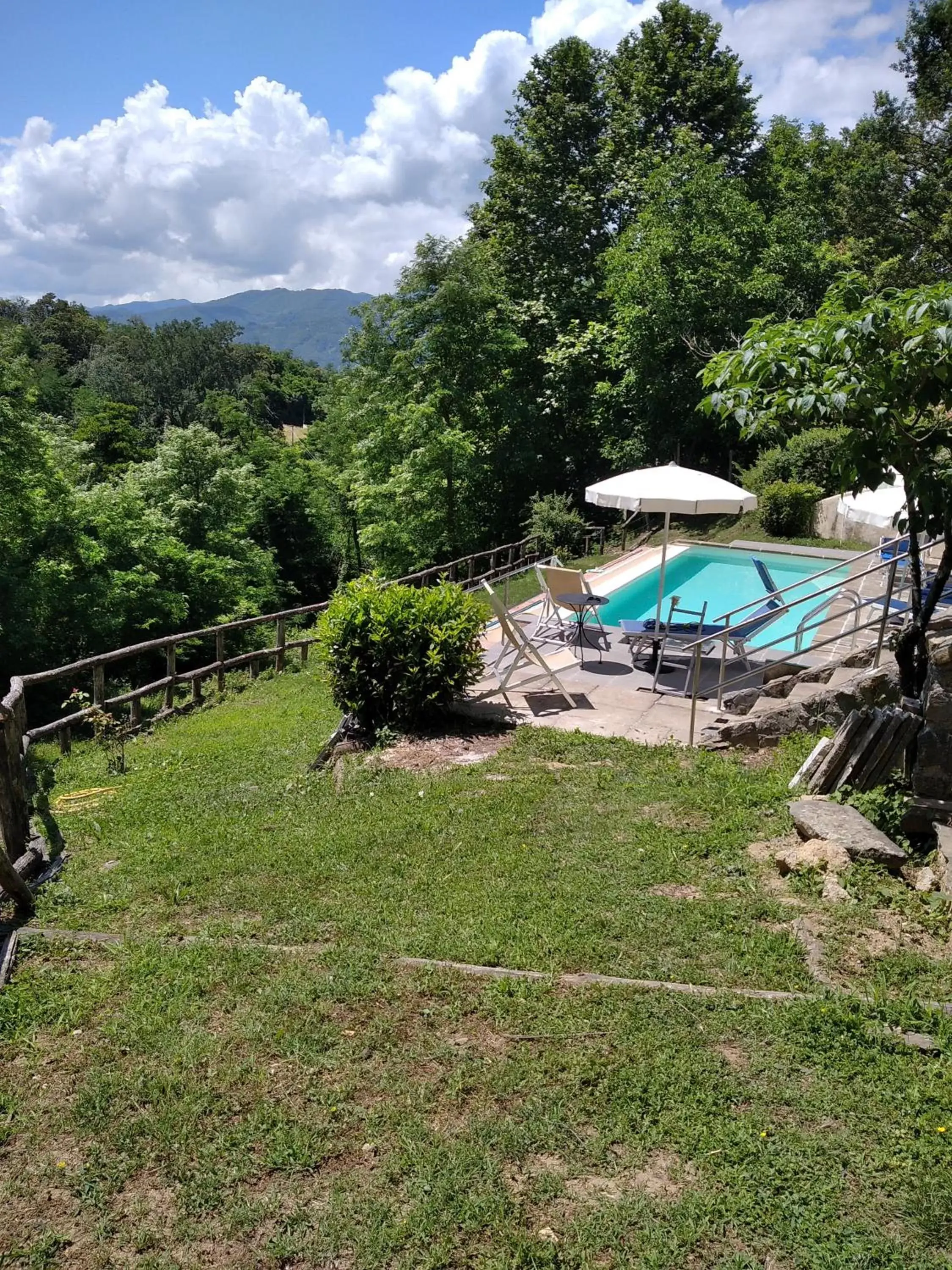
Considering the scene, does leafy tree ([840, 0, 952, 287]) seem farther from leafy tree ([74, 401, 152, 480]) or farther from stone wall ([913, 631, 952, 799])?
leafy tree ([74, 401, 152, 480])

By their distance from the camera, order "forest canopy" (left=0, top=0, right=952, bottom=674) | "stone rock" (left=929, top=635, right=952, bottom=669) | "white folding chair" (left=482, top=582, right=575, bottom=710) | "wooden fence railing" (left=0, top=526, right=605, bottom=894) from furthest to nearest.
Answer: "forest canopy" (left=0, top=0, right=952, bottom=674) → "white folding chair" (left=482, top=582, right=575, bottom=710) → "stone rock" (left=929, top=635, right=952, bottom=669) → "wooden fence railing" (left=0, top=526, right=605, bottom=894)

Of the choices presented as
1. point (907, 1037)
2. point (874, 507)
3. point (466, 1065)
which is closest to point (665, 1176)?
point (466, 1065)

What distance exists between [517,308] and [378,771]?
942 inches

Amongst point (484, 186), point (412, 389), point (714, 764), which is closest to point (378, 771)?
point (714, 764)

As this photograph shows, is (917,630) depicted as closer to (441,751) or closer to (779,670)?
Result: (779,670)

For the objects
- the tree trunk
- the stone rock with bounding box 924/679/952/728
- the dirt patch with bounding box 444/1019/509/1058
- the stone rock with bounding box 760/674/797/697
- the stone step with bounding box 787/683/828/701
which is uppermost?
the tree trunk

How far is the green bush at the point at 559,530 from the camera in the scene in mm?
20547

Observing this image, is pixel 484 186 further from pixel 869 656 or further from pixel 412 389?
pixel 869 656

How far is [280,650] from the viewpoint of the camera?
482 inches

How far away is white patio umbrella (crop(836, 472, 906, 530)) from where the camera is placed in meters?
16.7

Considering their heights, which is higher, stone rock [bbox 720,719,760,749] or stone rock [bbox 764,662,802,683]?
stone rock [bbox 764,662,802,683]

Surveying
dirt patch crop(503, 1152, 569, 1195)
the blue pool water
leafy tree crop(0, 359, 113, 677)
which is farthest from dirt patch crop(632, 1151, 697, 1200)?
leafy tree crop(0, 359, 113, 677)

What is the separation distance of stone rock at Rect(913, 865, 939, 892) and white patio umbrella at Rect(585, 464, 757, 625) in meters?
4.18

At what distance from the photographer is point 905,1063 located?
3.18 m
